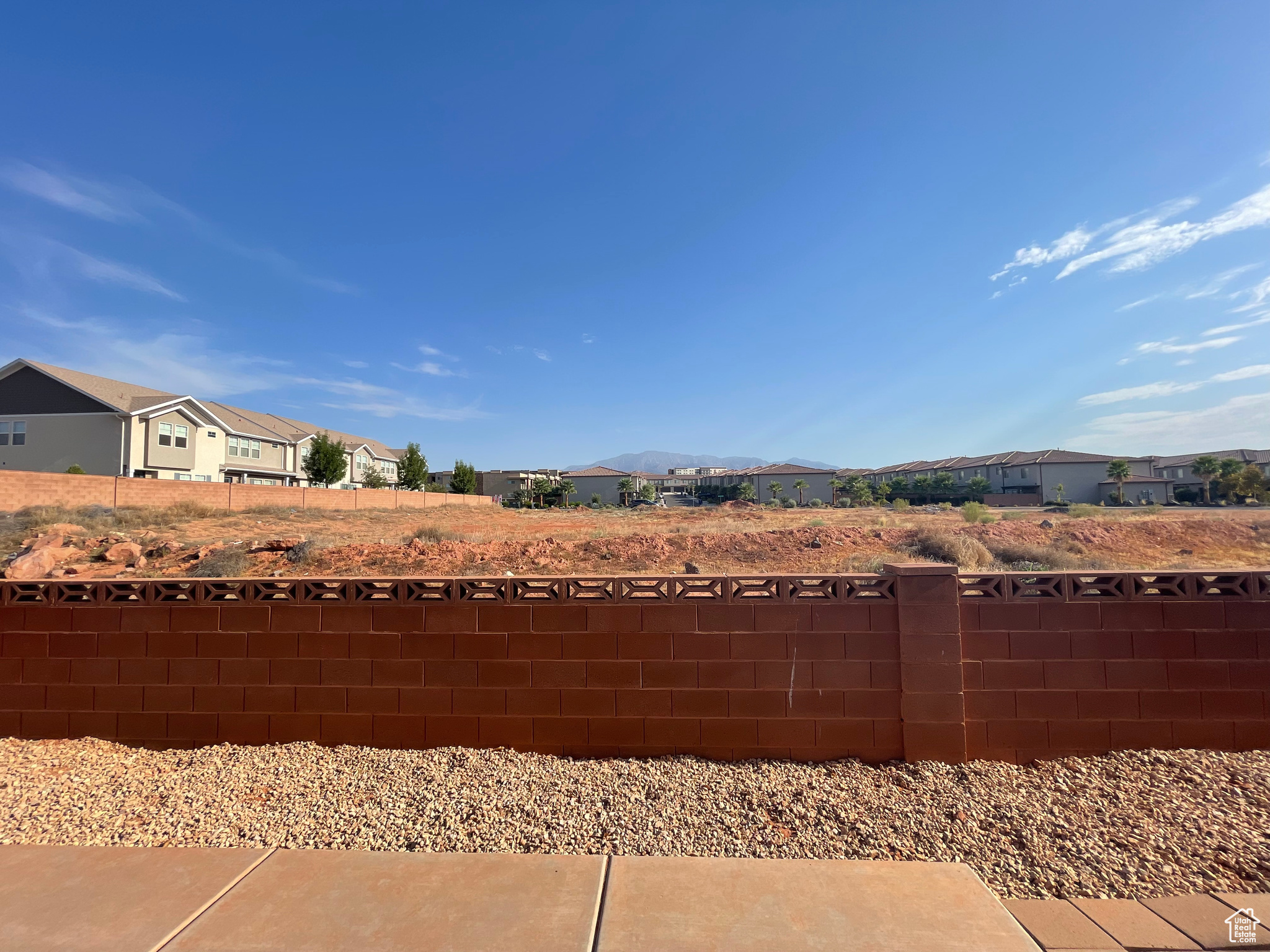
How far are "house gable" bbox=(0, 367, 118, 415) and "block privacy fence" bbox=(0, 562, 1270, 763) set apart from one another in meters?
35.0

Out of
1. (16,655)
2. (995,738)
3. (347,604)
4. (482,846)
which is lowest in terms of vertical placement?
(482,846)

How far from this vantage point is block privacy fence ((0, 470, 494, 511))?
21.9 meters

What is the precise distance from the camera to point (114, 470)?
3052 cm

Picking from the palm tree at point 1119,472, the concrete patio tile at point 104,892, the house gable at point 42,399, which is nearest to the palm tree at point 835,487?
the palm tree at point 1119,472

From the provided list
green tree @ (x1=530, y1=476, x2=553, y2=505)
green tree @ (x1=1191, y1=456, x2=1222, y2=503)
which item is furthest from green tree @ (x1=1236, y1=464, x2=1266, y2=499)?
green tree @ (x1=530, y1=476, x2=553, y2=505)

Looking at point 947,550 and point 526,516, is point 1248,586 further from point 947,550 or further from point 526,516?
point 526,516

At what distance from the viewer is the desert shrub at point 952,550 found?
13570 mm

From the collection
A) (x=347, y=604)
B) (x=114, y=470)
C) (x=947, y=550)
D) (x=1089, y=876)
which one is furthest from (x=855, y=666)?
(x=114, y=470)

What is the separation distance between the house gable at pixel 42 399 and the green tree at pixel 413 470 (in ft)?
82.7

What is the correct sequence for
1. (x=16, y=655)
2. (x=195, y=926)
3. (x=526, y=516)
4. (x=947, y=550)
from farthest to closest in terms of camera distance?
1. (x=526, y=516)
2. (x=947, y=550)
3. (x=16, y=655)
4. (x=195, y=926)

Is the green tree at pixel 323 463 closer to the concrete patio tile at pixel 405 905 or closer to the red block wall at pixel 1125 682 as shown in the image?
the concrete patio tile at pixel 405 905

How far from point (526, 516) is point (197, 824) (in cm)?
3365

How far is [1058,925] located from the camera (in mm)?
2791

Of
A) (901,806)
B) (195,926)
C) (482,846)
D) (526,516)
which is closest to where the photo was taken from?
(195,926)
